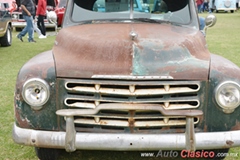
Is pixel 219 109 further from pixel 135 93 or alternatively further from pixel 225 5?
pixel 225 5

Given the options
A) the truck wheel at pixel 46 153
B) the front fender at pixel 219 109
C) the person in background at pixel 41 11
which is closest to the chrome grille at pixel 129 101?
the front fender at pixel 219 109

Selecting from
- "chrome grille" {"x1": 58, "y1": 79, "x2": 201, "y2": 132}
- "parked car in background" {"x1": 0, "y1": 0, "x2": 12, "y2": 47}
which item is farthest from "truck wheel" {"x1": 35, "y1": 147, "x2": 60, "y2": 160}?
"parked car in background" {"x1": 0, "y1": 0, "x2": 12, "y2": 47}

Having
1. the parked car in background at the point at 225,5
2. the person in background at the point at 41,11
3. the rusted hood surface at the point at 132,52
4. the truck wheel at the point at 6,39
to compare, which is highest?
the rusted hood surface at the point at 132,52

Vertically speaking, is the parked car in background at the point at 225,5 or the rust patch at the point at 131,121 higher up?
the rust patch at the point at 131,121

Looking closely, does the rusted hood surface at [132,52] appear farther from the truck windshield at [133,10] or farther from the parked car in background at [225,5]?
the parked car in background at [225,5]

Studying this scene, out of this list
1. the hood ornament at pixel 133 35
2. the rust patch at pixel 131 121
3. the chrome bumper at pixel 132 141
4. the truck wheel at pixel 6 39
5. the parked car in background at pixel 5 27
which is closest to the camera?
the chrome bumper at pixel 132 141

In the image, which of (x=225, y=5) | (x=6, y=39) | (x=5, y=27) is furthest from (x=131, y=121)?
(x=225, y=5)

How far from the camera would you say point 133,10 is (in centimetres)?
445

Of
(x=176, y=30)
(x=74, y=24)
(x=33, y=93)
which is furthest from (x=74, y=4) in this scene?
(x=33, y=93)

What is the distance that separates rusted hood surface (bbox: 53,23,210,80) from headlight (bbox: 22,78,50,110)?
0.17 m

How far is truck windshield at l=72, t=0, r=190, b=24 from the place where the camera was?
4.43m

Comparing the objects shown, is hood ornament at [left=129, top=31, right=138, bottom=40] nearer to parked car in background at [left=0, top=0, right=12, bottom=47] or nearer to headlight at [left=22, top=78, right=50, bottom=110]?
headlight at [left=22, top=78, right=50, bottom=110]

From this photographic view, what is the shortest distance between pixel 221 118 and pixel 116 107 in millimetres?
969

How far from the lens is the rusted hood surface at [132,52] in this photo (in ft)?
10.3
